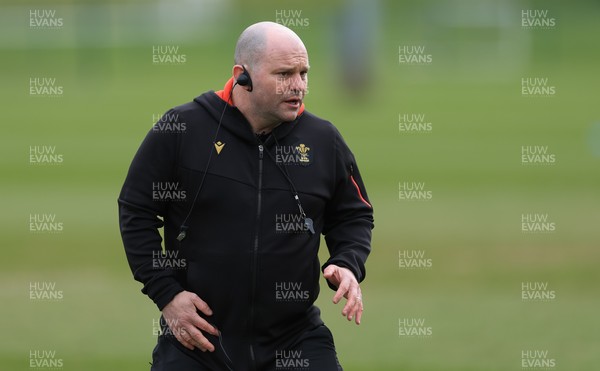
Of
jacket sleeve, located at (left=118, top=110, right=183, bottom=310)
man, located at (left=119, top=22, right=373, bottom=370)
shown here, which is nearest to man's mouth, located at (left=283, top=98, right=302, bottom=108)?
man, located at (left=119, top=22, right=373, bottom=370)

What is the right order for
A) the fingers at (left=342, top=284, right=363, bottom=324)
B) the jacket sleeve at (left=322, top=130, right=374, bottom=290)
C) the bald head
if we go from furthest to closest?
the jacket sleeve at (left=322, top=130, right=374, bottom=290) → the bald head → the fingers at (left=342, top=284, right=363, bottom=324)

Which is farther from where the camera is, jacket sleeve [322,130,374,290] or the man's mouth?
jacket sleeve [322,130,374,290]

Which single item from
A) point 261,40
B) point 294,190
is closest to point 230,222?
point 294,190

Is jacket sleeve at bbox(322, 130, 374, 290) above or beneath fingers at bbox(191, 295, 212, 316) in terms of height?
above

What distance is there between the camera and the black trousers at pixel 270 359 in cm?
561

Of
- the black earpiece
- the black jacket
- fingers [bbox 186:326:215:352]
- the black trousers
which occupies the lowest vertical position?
the black trousers

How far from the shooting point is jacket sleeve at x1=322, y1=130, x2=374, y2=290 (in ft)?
19.2

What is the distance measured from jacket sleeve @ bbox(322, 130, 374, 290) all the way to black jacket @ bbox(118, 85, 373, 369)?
0.12 meters

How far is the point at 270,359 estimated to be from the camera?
5.64 meters

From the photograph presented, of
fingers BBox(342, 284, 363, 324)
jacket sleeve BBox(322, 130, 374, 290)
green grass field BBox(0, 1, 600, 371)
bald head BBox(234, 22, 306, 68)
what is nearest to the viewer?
fingers BBox(342, 284, 363, 324)

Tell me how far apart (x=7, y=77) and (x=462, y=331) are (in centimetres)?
4234

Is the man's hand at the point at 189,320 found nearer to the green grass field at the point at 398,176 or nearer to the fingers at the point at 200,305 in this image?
the fingers at the point at 200,305

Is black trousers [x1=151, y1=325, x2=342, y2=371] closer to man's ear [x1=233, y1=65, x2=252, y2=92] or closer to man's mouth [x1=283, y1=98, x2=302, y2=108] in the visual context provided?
man's mouth [x1=283, y1=98, x2=302, y2=108]

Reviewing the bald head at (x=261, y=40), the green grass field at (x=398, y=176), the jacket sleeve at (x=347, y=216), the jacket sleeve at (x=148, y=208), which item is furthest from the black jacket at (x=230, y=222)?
the green grass field at (x=398, y=176)
